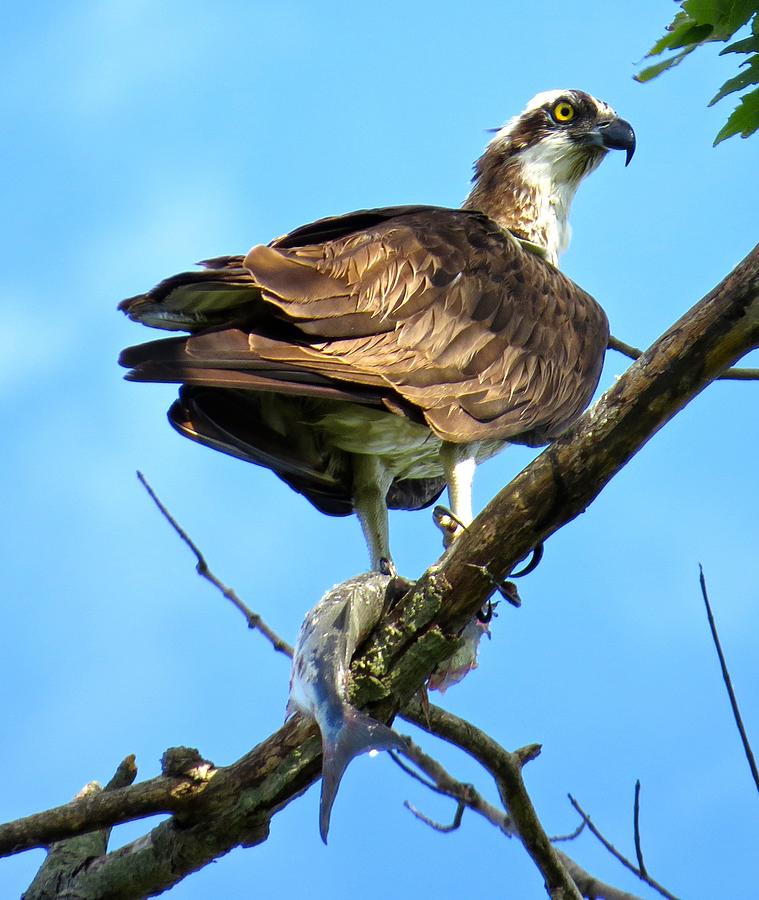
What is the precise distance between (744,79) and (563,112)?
4026mm

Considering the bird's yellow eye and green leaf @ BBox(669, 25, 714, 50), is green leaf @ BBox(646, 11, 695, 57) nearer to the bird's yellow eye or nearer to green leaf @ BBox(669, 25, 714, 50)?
green leaf @ BBox(669, 25, 714, 50)

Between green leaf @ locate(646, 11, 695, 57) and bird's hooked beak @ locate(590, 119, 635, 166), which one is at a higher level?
bird's hooked beak @ locate(590, 119, 635, 166)

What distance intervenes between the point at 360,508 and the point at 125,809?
1.89 m

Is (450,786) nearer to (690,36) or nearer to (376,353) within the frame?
(376,353)

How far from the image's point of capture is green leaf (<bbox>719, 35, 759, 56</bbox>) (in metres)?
2.15

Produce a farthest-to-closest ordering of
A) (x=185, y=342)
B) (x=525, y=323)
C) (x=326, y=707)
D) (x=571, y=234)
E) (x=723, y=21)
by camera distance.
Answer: (x=571, y=234) → (x=525, y=323) → (x=185, y=342) → (x=326, y=707) → (x=723, y=21)

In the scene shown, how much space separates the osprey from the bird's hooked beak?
0.98m

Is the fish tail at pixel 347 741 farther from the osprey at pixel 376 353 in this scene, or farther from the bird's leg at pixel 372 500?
the bird's leg at pixel 372 500

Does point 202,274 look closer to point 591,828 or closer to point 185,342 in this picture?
point 185,342

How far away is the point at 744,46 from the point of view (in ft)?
7.09

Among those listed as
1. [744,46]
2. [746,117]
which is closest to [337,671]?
[746,117]

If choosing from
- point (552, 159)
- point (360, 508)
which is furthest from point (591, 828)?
point (552, 159)

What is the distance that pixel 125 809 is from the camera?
3.25 meters

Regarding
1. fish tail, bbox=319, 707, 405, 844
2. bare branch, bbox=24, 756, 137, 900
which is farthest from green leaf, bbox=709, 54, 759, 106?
bare branch, bbox=24, 756, 137, 900
